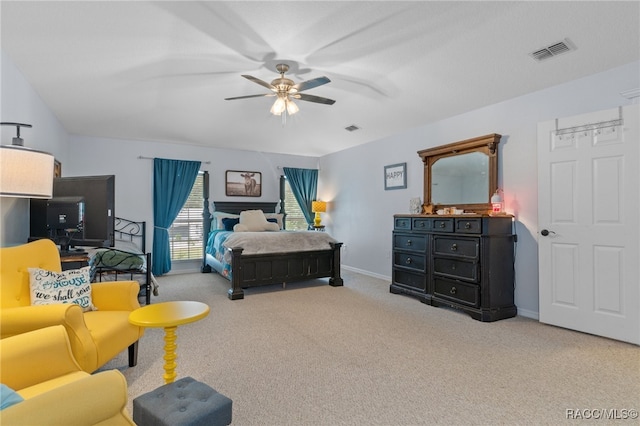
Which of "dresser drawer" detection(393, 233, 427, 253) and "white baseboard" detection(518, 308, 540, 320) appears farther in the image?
"dresser drawer" detection(393, 233, 427, 253)

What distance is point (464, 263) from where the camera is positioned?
3814 millimetres

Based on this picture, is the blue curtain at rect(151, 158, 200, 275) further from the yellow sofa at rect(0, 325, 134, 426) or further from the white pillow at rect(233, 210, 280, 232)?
the yellow sofa at rect(0, 325, 134, 426)

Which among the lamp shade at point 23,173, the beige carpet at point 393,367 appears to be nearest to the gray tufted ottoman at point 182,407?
the beige carpet at point 393,367

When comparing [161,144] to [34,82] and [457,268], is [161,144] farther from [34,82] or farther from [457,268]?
[457,268]

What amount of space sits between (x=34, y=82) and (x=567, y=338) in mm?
6015

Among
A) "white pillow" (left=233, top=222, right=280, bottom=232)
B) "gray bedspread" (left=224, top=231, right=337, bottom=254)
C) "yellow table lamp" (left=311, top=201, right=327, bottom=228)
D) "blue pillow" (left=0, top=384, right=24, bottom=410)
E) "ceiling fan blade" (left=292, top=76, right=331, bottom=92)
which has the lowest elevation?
"blue pillow" (left=0, top=384, right=24, bottom=410)

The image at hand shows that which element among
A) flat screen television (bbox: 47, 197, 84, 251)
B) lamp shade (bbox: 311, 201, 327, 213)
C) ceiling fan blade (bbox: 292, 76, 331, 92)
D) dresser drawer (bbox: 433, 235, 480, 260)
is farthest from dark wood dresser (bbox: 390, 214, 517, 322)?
flat screen television (bbox: 47, 197, 84, 251)

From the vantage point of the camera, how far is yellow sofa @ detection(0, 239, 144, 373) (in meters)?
1.76

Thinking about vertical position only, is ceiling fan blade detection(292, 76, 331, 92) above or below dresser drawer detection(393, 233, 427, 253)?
above

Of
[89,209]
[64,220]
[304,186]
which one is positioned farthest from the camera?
[304,186]

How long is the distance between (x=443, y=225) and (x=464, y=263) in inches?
21.1

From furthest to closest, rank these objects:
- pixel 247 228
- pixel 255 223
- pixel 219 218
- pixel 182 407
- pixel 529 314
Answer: pixel 219 218 < pixel 255 223 < pixel 247 228 < pixel 529 314 < pixel 182 407

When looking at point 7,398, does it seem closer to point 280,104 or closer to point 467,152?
point 280,104

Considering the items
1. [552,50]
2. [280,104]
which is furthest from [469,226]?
[280,104]
